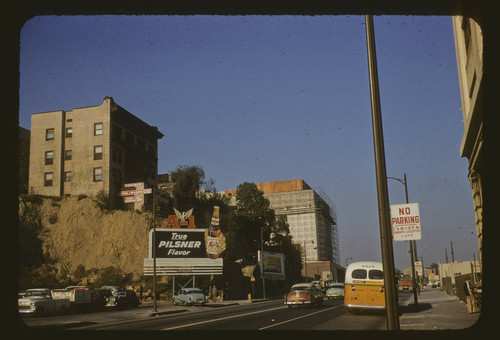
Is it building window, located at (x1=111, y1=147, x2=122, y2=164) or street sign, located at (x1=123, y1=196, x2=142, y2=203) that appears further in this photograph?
street sign, located at (x1=123, y1=196, x2=142, y2=203)

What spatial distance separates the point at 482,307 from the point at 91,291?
124 feet

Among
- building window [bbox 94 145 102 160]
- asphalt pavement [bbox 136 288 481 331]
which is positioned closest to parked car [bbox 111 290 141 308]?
asphalt pavement [bbox 136 288 481 331]

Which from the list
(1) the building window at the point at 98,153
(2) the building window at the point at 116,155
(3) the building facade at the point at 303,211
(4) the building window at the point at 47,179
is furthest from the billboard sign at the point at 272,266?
(3) the building facade at the point at 303,211

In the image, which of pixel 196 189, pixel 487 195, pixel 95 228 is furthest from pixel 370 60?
pixel 196 189

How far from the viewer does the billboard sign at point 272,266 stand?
77000mm

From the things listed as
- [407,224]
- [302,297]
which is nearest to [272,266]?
[302,297]

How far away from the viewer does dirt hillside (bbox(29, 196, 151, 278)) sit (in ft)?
203

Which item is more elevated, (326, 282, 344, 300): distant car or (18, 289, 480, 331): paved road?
(18, 289, 480, 331): paved road

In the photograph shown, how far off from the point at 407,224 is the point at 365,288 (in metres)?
13.8

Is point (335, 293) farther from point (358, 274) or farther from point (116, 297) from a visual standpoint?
point (358, 274)

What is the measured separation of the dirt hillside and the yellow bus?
41.6 meters

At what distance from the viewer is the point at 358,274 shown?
26.1m

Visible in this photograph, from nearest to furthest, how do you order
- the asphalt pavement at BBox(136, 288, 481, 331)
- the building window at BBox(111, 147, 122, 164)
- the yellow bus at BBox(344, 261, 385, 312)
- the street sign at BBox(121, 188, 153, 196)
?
the asphalt pavement at BBox(136, 288, 481, 331) → the yellow bus at BBox(344, 261, 385, 312) → the building window at BBox(111, 147, 122, 164) → the street sign at BBox(121, 188, 153, 196)

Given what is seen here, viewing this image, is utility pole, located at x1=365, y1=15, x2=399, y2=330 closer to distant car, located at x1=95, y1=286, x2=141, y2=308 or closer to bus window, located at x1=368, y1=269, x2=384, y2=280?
bus window, located at x1=368, y1=269, x2=384, y2=280
